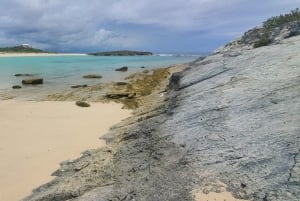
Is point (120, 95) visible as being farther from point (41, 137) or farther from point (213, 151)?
point (213, 151)

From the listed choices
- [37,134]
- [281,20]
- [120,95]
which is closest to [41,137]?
[37,134]

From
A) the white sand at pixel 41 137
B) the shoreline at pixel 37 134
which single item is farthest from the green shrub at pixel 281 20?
the white sand at pixel 41 137

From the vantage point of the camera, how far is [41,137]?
1395 centimetres

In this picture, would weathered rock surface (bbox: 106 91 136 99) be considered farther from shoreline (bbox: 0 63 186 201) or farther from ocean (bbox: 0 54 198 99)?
ocean (bbox: 0 54 198 99)

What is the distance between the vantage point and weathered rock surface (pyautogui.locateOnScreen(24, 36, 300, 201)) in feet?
21.6

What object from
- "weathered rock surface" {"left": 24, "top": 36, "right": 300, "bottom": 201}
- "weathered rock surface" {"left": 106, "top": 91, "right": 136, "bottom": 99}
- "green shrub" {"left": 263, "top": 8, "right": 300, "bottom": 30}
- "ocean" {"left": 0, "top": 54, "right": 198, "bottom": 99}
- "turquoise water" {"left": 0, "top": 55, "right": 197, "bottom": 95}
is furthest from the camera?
"turquoise water" {"left": 0, "top": 55, "right": 197, "bottom": 95}

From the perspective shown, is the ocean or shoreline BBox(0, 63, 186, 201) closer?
shoreline BBox(0, 63, 186, 201)

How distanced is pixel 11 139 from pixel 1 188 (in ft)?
15.2

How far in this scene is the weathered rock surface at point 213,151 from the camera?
6.59m

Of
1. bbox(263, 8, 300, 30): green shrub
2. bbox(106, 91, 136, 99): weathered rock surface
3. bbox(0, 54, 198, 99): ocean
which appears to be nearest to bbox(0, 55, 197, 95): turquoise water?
bbox(0, 54, 198, 99): ocean

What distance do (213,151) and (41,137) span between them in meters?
8.35

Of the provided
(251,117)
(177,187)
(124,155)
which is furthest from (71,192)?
(251,117)

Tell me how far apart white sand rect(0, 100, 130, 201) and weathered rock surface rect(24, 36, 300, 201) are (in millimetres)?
825

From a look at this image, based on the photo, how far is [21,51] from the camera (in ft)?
552
